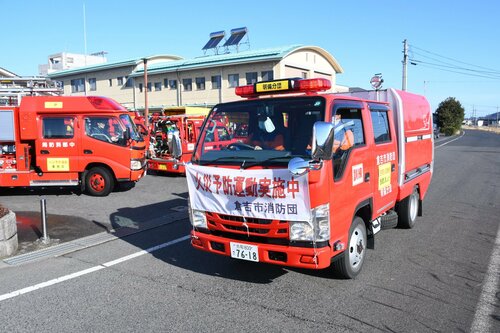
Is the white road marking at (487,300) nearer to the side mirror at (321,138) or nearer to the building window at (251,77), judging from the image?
the side mirror at (321,138)

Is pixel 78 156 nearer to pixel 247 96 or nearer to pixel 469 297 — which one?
pixel 247 96

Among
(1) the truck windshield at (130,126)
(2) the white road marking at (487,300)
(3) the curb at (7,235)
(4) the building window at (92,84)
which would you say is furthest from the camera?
(4) the building window at (92,84)

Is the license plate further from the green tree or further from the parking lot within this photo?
the green tree

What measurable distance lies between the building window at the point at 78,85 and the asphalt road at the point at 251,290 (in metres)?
40.1

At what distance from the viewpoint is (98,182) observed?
11.1 meters

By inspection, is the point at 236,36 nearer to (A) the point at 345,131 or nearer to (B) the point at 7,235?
(B) the point at 7,235

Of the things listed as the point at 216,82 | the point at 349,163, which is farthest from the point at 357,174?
the point at 216,82

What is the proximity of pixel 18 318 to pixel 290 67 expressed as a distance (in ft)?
99.0

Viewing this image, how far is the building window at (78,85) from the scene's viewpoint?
42.9 meters

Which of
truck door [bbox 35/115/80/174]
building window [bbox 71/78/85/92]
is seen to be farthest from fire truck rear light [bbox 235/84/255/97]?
building window [bbox 71/78/85/92]

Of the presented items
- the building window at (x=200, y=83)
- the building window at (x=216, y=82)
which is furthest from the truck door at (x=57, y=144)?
the building window at (x=200, y=83)

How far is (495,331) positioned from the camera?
12.1 feet

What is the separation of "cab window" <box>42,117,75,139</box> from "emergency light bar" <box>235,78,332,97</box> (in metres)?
7.30

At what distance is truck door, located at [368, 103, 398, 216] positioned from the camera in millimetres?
5457
